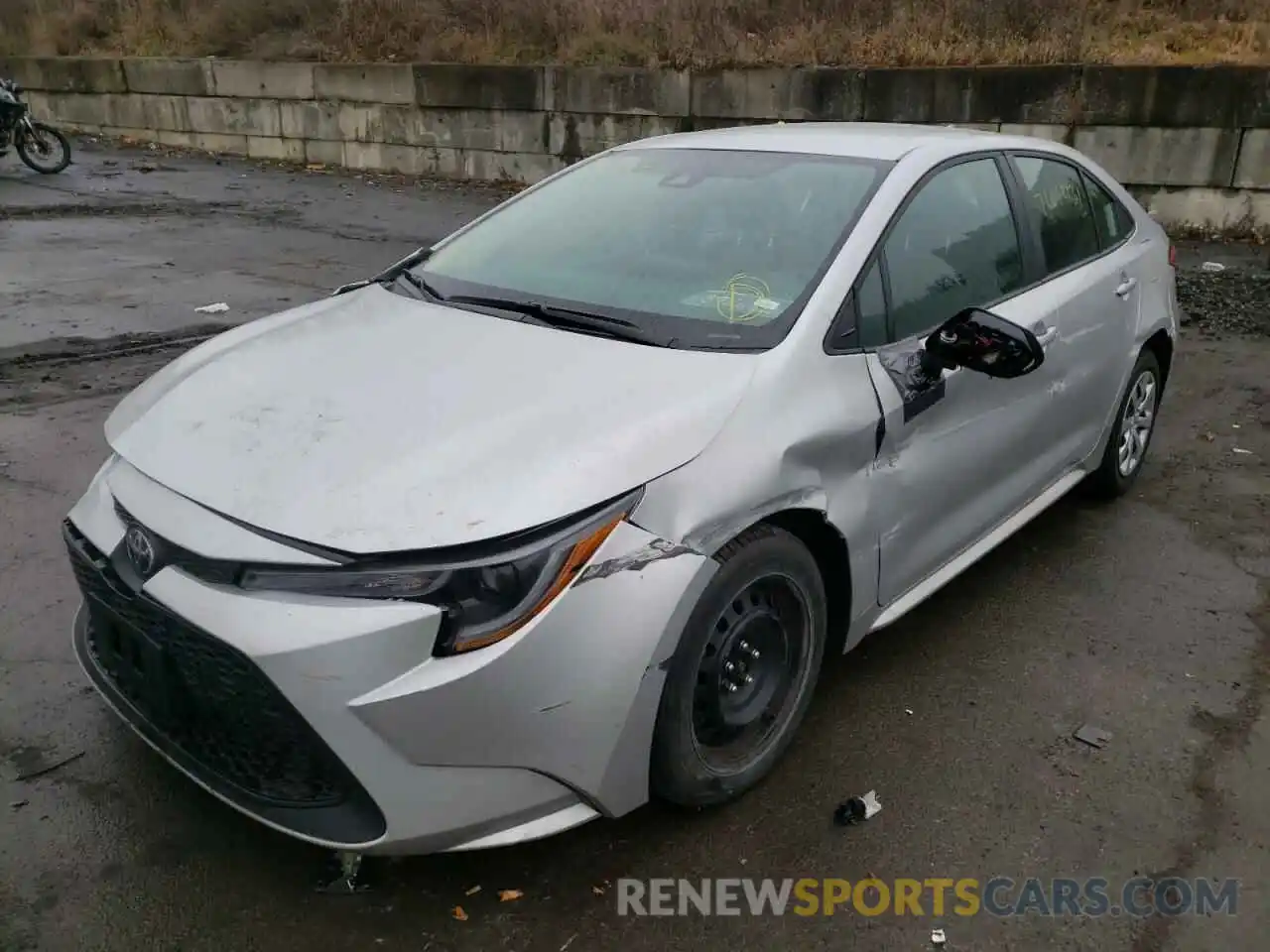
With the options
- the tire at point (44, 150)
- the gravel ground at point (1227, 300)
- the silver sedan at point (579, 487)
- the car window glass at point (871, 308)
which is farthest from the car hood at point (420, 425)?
the tire at point (44, 150)

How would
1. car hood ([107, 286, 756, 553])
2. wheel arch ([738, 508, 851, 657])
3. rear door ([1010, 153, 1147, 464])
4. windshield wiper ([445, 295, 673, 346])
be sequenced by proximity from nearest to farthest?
car hood ([107, 286, 756, 553]) → wheel arch ([738, 508, 851, 657]) → windshield wiper ([445, 295, 673, 346]) → rear door ([1010, 153, 1147, 464])

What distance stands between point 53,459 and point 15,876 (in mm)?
2967

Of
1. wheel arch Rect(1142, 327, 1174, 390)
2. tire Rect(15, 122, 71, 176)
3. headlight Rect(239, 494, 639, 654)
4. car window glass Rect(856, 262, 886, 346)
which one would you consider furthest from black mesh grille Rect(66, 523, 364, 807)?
tire Rect(15, 122, 71, 176)

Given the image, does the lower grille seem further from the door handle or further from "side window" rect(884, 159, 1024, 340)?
the door handle

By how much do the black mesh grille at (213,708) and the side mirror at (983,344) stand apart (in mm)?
2013

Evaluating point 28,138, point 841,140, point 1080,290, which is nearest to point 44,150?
point 28,138

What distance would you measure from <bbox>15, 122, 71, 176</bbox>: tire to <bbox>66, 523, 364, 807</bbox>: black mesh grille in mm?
14864

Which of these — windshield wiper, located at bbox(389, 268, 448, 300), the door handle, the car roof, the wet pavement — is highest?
the car roof

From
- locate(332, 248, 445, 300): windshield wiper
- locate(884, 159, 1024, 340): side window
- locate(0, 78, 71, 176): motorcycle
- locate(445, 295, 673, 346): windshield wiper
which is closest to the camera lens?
locate(445, 295, 673, 346): windshield wiper

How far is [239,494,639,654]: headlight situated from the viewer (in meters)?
2.14

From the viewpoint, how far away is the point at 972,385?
131 inches

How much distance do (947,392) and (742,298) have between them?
0.73m

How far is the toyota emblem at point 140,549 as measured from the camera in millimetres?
2330

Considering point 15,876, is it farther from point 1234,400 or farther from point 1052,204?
point 1234,400
